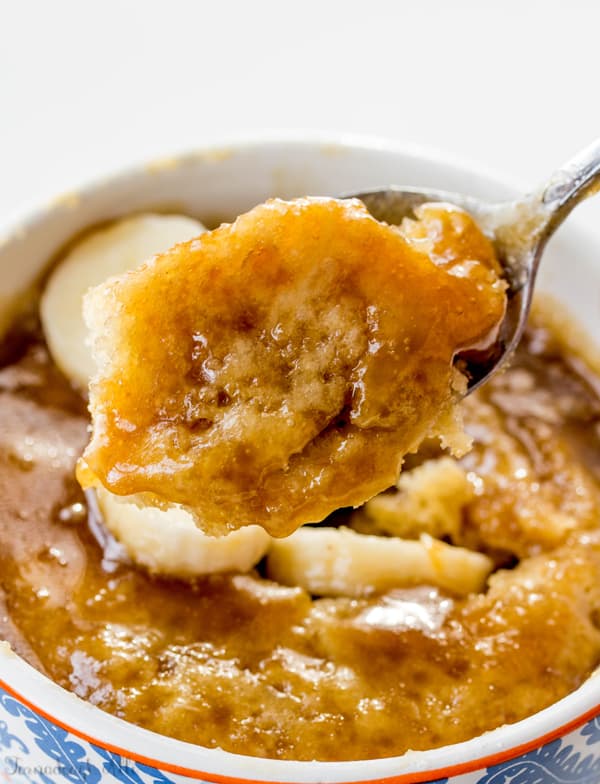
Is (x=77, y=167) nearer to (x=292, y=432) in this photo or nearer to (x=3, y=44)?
(x=3, y=44)

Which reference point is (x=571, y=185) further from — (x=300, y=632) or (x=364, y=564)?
(x=300, y=632)

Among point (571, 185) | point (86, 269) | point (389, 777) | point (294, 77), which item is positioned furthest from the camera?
point (294, 77)

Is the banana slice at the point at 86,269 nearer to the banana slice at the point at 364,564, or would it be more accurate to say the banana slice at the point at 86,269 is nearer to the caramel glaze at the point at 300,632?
the caramel glaze at the point at 300,632

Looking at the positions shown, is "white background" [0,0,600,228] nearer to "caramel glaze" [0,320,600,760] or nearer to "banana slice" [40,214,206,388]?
"banana slice" [40,214,206,388]

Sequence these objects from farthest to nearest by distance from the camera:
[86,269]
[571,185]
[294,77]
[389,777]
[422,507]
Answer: [294,77]
[86,269]
[422,507]
[571,185]
[389,777]

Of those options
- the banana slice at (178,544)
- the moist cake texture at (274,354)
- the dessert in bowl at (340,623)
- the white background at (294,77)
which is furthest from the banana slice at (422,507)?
the white background at (294,77)

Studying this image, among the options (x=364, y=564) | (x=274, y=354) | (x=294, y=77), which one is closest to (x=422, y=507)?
(x=364, y=564)

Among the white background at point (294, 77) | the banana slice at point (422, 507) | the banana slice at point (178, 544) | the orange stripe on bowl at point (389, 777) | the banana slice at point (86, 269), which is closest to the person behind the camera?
the orange stripe on bowl at point (389, 777)
